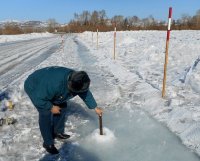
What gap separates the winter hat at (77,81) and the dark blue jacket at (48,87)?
142 millimetres

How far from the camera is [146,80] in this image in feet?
30.8

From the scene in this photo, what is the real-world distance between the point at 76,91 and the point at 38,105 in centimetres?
58

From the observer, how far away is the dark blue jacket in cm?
391

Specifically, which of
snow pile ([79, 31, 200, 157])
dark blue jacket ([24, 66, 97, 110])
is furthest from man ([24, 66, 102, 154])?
snow pile ([79, 31, 200, 157])

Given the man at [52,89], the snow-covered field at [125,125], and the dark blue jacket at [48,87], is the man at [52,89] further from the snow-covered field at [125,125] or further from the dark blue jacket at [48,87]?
the snow-covered field at [125,125]

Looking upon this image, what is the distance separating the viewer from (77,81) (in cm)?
379

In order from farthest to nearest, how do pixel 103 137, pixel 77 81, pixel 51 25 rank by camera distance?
pixel 51 25 < pixel 103 137 < pixel 77 81

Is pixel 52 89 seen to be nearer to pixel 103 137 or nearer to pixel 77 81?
pixel 77 81

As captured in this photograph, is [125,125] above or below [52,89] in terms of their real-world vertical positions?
below

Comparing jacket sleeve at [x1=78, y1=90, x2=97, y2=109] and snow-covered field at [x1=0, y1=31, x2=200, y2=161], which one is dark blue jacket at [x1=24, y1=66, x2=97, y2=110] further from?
snow-covered field at [x1=0, y1=31, x2=200, y2=161]

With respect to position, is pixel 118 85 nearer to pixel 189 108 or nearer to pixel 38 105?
pixel 189 108

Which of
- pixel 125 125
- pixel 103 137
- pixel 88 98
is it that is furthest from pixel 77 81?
pixel 125 125

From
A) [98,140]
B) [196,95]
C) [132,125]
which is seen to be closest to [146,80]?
[196,95]

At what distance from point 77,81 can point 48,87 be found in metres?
0.40
